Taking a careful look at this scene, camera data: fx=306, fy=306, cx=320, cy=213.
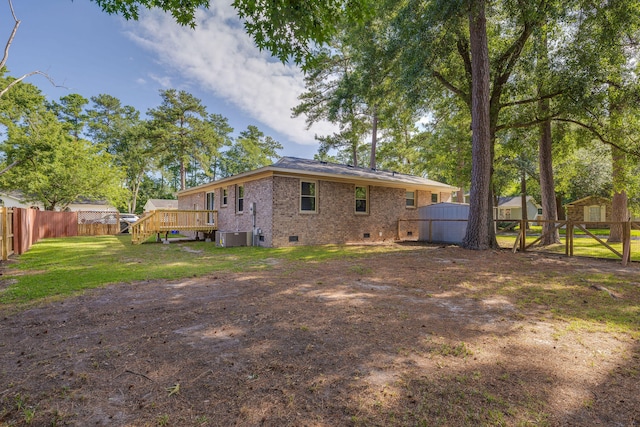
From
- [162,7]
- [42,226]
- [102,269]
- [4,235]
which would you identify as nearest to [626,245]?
[162,7]

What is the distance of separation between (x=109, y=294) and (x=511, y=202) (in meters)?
40.2

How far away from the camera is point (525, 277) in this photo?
257 inches

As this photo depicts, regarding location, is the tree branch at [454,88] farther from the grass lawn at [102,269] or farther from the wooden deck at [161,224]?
the wooden deck at [161,224]

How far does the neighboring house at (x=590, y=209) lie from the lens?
2669 cm

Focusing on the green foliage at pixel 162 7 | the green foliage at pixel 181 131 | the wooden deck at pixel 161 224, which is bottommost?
the wooden deck at pixel 161 224

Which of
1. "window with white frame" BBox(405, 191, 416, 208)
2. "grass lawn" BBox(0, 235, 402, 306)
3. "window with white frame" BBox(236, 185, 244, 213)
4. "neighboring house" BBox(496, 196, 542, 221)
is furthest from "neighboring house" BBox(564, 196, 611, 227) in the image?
"grass lawn" BBox(0, 235, 402, 306)

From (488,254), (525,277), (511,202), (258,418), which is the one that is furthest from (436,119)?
(511,202)

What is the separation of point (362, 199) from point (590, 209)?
25.9 meters

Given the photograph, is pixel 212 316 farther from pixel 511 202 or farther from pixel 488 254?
pixel 511 202

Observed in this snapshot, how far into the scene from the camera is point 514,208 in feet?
118

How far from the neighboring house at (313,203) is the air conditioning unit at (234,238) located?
0.44 meters

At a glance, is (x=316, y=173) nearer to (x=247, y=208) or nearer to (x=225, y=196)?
(x=247, y=208)

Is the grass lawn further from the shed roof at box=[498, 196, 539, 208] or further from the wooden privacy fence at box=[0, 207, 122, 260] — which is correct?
the shed roof at box=[498, 196, 539, 208]

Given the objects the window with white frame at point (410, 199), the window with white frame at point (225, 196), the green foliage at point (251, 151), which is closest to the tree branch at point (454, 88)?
the window with white frame at point (410, 199)
